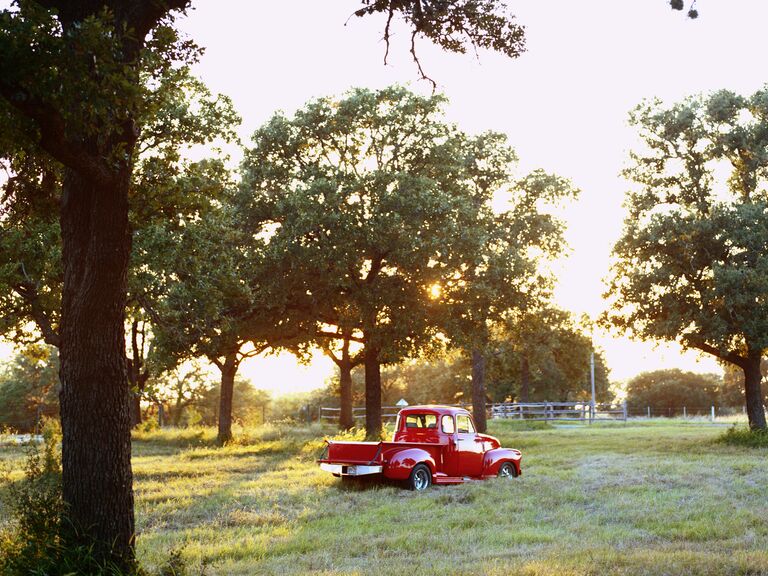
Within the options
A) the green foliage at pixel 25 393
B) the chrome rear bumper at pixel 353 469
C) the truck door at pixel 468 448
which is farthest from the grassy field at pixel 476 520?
the green foliage at pixel 25 393

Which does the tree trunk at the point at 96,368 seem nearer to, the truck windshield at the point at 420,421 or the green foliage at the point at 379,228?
the truck windshield at the point at 420,421

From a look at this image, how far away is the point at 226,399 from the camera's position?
121ft

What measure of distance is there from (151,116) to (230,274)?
16020 mm

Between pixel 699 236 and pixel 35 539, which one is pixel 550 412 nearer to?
pixel 699 236

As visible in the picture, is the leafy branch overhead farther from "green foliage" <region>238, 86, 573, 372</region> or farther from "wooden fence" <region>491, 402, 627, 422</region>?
"wooden fence" <region>491, 402, 627, 422</region>

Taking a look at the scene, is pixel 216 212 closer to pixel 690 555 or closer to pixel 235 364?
pixel 690 555

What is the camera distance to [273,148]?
100 ft

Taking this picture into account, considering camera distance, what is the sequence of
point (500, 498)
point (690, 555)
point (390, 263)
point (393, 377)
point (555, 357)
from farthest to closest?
1. point (393, 377)
2. point (555, 357)
3. point (390, 263)
4. point (500, 498)
5. point (690, 555)

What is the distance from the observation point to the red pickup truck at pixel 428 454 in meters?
17.2

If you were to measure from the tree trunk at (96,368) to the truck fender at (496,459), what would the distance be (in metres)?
11.9

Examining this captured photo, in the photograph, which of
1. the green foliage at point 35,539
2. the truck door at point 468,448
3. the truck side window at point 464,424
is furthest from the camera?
the truck side window at point 464,424

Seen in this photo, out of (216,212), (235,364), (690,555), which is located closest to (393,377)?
(235,364)

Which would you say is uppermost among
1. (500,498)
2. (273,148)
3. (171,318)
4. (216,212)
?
(273,148)

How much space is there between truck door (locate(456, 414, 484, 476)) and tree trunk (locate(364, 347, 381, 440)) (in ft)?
38.1
